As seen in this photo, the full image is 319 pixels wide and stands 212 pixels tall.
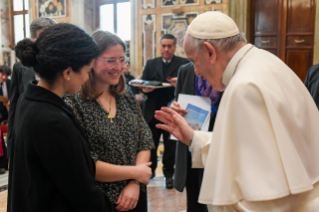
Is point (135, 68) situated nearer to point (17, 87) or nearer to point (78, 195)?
point (17, 87)

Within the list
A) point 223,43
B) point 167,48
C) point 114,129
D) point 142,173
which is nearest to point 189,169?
point 142,173

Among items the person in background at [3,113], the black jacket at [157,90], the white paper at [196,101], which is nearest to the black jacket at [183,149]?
the white paper at [196,101]

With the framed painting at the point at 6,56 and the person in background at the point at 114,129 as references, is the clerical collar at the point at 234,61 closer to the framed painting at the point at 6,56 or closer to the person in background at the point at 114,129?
the person in background at the point at 114,129

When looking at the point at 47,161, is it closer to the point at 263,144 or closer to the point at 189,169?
the point at 263,144

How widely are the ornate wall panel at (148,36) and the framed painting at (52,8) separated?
7.61ft

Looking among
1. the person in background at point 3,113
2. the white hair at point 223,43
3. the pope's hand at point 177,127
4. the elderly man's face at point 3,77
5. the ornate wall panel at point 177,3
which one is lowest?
the person in background at point 3,113

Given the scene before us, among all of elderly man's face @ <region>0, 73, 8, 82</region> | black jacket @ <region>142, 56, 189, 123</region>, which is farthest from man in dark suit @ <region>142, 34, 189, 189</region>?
elderly man's face @ <region>0, 73, 8, 82</region>

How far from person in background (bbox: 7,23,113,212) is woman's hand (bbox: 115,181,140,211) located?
1.02 feet

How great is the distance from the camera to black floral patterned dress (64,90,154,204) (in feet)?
6.07

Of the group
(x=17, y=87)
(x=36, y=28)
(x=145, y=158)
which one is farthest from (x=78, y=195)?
(x=17, y=87)

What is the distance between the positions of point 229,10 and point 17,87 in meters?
5.10

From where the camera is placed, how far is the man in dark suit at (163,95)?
4785mm

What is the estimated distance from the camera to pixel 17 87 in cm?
304

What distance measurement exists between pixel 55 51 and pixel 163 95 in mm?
3424
